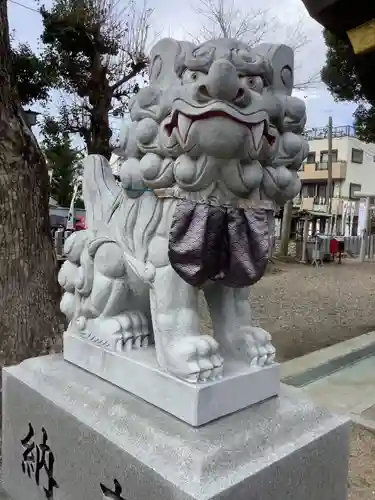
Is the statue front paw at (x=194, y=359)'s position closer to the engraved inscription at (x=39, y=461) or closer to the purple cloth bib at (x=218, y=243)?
the purple cloth bib at (x=218, y=243)

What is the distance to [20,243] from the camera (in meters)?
2.74

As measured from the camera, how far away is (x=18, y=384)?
154 centimetres

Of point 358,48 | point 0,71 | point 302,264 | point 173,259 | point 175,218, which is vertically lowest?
point 302,264

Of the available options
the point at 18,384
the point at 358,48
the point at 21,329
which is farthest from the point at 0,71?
the point at 358,48

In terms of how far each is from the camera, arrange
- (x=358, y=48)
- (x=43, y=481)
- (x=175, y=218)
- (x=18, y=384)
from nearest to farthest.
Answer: (x=175, y=218)
(x=43, y=481)
(x=18, y=384)
(x=358, y=48)

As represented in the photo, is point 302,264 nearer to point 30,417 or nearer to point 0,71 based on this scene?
point 0,71

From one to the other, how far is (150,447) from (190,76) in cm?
91

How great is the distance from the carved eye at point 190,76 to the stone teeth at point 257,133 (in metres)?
0.19

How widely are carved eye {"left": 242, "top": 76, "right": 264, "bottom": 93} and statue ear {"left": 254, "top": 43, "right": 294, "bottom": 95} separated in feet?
0.22

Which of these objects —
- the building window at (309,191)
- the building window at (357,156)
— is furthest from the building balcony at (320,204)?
the building window at (357,156)

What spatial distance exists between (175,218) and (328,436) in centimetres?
74

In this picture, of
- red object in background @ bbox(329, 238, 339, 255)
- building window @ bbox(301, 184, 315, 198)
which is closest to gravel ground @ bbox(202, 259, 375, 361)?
red object in background @ bbox(329, 238, 339, 255)

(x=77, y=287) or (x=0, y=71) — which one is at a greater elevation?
(x=0, y=71)

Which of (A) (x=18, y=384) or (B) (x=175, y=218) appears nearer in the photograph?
(B) (x=175, y=218)
